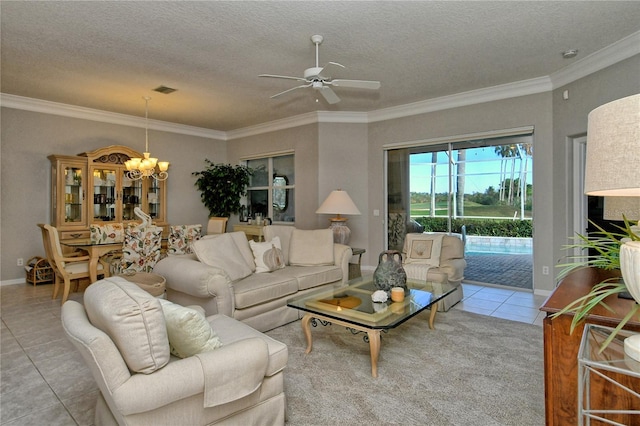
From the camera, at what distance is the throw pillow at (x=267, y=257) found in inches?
153

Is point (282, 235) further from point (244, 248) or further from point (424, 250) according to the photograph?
point (424, 250)

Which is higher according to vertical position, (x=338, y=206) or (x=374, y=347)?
(x=338, y=206)

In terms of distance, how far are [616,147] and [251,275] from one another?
3236 mm

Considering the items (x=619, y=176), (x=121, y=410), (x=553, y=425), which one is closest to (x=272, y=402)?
(x=121, y=410)

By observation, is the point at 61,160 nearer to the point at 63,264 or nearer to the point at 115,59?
the point at 63,264

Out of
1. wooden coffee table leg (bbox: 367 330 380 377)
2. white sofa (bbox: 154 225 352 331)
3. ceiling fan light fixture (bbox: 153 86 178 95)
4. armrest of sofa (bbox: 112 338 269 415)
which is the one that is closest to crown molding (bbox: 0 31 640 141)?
ceiling fan light fixture (bbox: 153 86 178 95)

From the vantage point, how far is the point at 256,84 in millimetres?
4652

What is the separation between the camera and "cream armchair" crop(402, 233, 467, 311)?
394 centimetres

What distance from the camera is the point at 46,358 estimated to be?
9.17 ft

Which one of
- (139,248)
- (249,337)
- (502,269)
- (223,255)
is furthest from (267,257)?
(502,269)

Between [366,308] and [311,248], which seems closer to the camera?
[366,308]

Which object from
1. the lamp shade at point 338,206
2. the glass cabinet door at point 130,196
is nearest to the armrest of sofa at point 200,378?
the lamp shade at point 338,206

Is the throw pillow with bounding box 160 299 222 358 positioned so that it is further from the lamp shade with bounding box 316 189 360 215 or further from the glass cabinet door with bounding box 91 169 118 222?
the glass cabinet door with bounding box 91 169 118 222

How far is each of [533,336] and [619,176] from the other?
2713mm
